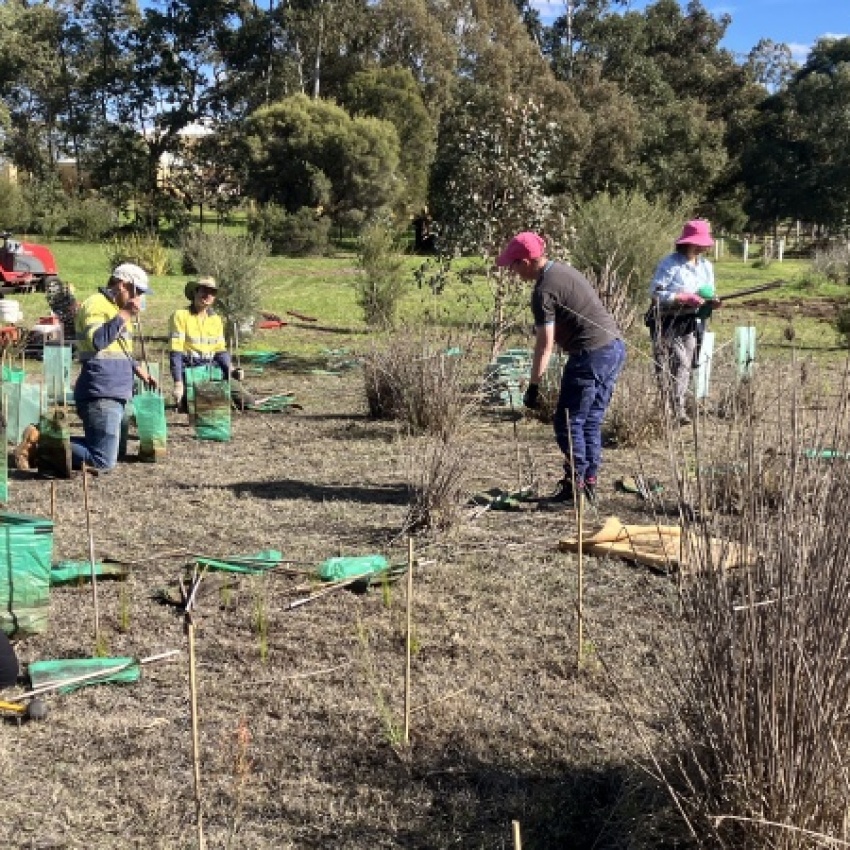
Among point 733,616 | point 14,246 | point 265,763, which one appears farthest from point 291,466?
point 14,246

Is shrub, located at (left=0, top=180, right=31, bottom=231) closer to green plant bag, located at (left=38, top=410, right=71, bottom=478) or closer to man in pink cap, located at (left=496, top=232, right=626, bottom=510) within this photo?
green plant bag, located at (left=38, top=410, right=71, bottom=478)

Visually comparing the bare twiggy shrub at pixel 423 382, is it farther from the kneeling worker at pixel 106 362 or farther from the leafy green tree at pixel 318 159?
the leafy green tree at pixel 318 159

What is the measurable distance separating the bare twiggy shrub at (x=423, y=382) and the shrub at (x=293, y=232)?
19.7m

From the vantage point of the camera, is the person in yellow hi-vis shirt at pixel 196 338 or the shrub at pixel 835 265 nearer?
the person in yellow hi-vis shirt at pixel 196 338

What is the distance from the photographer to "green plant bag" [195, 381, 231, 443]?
7566 millimetres

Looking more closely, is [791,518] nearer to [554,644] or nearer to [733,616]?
[733,616]

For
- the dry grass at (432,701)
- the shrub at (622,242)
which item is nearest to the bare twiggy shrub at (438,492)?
the dry grass at (432,701)

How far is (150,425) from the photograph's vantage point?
6789 mm

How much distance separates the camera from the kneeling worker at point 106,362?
6309 mm

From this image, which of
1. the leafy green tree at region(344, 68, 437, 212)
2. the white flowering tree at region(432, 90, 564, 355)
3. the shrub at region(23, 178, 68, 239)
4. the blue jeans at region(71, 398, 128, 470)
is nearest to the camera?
the blue jeans at region(71, 398, 128, 470)

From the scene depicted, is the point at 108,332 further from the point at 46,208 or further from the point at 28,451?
the point at 46,208

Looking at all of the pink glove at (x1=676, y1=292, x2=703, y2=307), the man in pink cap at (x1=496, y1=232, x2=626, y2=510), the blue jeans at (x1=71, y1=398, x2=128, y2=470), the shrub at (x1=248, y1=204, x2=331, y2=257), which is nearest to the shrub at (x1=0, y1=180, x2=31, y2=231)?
the shrub at (x1=248, y1=204, x2=331, y2=257)

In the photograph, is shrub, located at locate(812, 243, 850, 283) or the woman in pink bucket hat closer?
the woman in pink bucket hat

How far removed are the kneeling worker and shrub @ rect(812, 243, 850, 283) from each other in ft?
56.6
